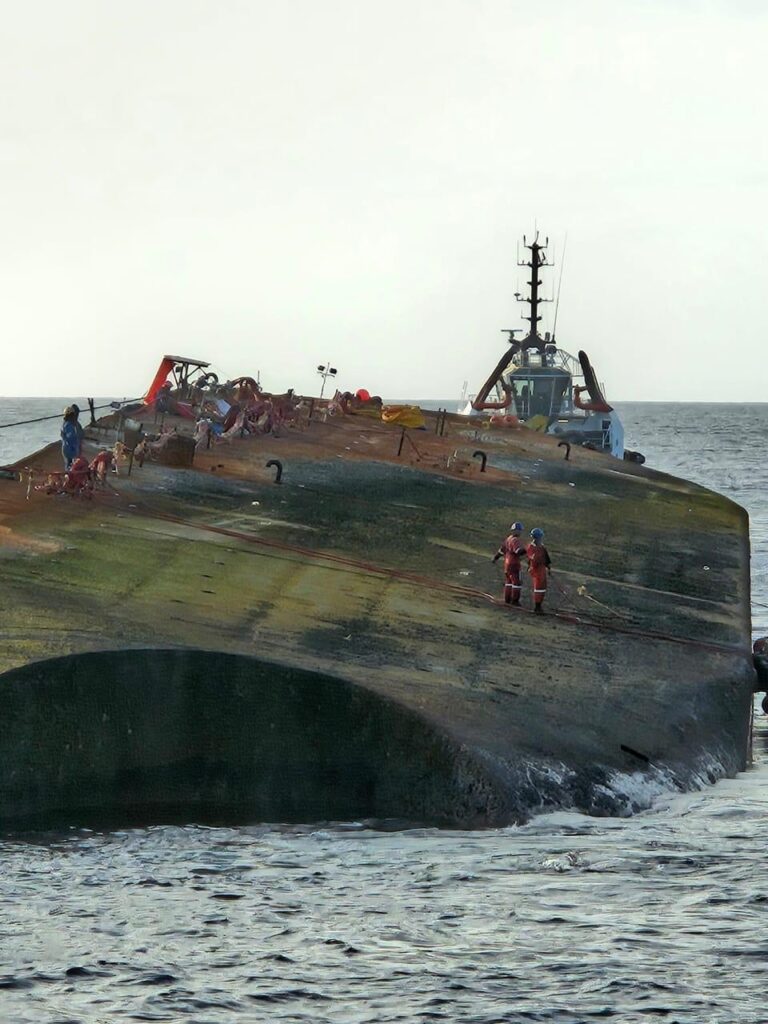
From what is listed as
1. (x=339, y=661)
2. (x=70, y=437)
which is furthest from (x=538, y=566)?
(x=70, y=437)

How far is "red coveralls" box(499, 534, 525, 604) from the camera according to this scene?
101 ft

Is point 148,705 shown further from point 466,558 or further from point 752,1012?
point 466,558

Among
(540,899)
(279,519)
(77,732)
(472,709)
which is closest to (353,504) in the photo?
(279,519)

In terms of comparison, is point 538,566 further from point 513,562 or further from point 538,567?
point 513,562

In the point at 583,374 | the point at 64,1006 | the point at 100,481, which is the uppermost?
the point at 583,374

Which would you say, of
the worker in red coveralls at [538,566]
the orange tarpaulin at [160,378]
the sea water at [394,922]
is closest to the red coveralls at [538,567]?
the worker in red coveralls at [538,566]

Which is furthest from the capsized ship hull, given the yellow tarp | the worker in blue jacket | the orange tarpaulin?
the yellow tarp

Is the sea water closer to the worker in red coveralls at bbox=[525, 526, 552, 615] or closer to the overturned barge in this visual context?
the overturned barge

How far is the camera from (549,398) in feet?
245

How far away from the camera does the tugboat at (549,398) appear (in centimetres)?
7275

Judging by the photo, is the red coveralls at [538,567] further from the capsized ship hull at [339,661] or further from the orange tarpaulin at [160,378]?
the orange tarpaulin at [160,378]

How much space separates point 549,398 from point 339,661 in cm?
5058

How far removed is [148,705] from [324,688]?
2.42m

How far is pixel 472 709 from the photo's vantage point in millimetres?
24172
